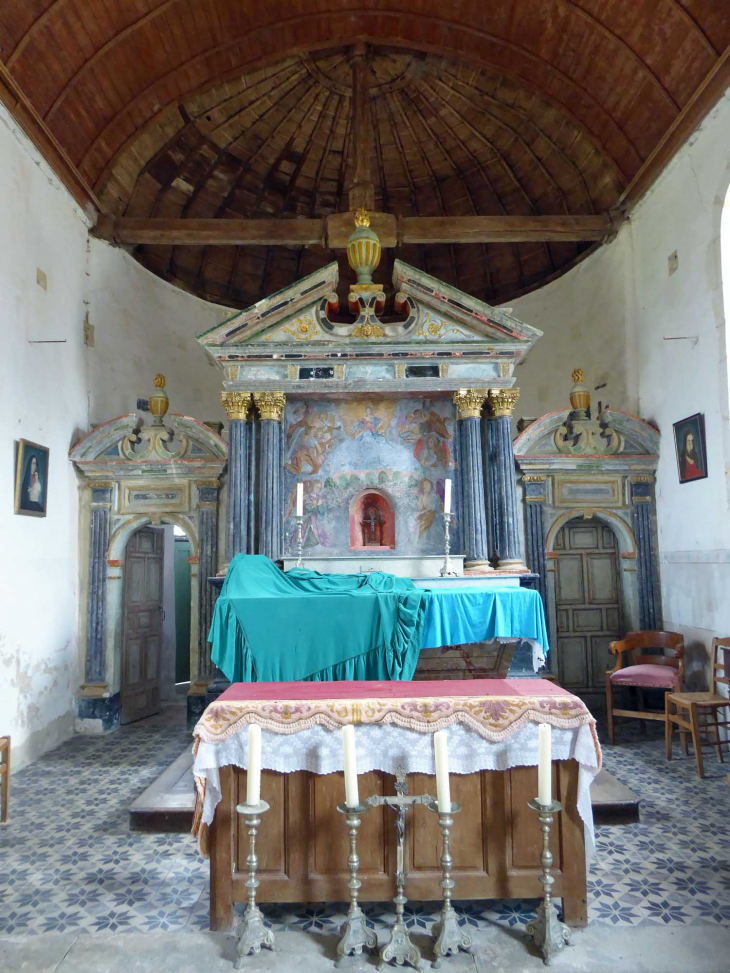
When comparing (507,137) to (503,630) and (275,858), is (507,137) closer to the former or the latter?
(503,630)

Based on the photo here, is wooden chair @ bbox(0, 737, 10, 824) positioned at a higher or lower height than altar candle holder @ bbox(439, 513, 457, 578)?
lower

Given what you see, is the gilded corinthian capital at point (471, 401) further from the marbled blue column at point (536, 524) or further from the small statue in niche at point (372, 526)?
the small statue in niche at point (372, 526)

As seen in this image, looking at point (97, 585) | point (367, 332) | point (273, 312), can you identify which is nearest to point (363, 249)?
point (367, 332)

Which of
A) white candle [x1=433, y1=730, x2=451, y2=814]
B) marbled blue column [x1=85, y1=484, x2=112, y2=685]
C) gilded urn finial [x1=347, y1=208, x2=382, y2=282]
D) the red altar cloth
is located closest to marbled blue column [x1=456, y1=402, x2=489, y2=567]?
gilded urn finial [x1=347, y1=208, x2=382, y2=282]

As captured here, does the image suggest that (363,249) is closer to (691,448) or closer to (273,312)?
(273,312)

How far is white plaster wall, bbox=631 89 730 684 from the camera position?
6891 mm

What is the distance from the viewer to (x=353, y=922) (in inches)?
126

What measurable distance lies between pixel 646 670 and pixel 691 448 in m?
2.45

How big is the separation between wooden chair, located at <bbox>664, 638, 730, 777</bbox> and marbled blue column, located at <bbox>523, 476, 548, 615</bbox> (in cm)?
228

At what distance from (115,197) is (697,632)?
9.24 metres

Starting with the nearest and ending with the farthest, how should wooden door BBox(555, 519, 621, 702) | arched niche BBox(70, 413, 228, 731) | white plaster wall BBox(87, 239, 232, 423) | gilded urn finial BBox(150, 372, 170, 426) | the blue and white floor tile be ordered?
1. the blue and white floor tile
2. arched niche BBox(70, 413, 228, 731)
3. wooden door BBox(555, 519, 621, 702)
4. gilded urn finial BBox(150, 372, 170, 426)
5. white plaster wall BBox(87, 239, 232, 423)

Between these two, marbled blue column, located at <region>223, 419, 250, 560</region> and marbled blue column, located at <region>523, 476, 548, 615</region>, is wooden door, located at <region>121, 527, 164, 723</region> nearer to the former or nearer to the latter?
marbled blue column, located at <region>223, 419, 250, 560</region>

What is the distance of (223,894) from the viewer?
3410mm

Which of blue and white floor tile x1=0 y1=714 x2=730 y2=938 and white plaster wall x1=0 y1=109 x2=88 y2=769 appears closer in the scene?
blue and white floor tile x1=0 y1=714 x2=730 y2=938
